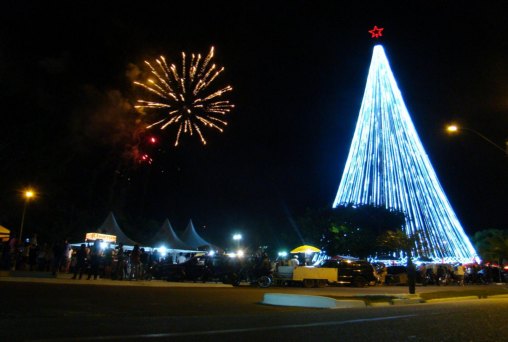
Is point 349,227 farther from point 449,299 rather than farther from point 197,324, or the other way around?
point 197,324

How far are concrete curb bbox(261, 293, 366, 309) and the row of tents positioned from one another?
18374 mm

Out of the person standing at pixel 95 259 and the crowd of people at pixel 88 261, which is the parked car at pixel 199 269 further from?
the person standing at pixel 95 259

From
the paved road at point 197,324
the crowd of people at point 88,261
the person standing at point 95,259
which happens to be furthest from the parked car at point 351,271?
the paved road at point 197,324

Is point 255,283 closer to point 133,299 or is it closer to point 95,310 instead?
point 133,299

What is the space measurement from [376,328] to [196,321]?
342 centimetres

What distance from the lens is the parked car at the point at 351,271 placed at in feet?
103

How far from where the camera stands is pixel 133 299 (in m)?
14.8

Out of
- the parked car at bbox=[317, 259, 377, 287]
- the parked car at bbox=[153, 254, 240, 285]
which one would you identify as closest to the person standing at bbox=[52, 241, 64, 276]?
the parked car at bbox=[153, 254, 240, 285]

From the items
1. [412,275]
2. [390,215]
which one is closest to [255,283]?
[412,275]

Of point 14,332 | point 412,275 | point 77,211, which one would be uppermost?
point 77,211

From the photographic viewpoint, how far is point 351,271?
3164 centimetres

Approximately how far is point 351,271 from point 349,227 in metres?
24.1

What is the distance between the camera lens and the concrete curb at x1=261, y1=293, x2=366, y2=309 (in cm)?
1524

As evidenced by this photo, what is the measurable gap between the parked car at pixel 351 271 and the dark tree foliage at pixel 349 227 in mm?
19444
